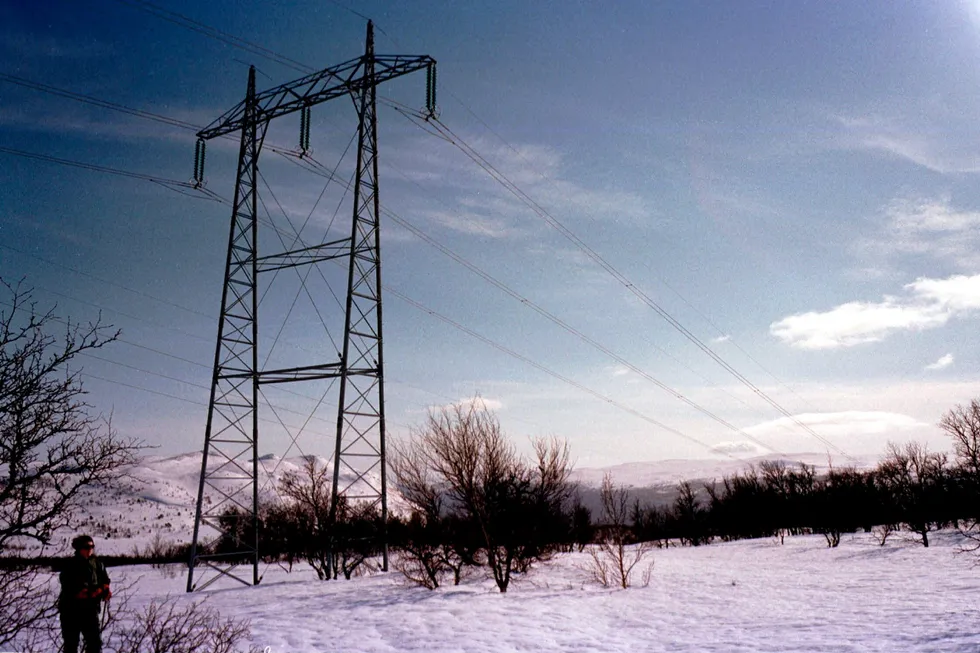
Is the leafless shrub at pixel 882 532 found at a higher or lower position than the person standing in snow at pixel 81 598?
lower

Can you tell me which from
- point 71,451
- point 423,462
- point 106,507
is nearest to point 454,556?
point 423,462

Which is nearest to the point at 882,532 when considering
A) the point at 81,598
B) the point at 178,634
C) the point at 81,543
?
the point at 178,634

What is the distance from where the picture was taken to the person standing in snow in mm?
7664

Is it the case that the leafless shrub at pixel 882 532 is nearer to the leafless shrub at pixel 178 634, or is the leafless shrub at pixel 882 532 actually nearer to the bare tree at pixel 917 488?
the bare tree at pixel 917 488

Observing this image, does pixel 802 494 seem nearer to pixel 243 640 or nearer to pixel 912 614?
pixel 912 614

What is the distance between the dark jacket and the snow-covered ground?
0.80 m

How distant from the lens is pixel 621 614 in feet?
46.1

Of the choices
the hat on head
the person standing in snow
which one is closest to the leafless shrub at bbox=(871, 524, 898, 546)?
the person standing in snow

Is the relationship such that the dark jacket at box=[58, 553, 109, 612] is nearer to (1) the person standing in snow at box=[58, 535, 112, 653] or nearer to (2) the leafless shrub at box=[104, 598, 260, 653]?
(1) the person standing in snow at box=[58, 535, 112, 653]

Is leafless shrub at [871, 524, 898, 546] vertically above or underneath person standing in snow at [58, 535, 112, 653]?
underneath

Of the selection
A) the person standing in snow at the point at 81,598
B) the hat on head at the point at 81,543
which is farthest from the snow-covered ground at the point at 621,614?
the hat on head at the point at 81,543

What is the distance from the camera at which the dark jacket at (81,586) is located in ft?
25.2

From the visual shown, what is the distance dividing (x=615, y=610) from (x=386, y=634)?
20.5ft

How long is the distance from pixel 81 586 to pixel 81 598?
16 centimetres
